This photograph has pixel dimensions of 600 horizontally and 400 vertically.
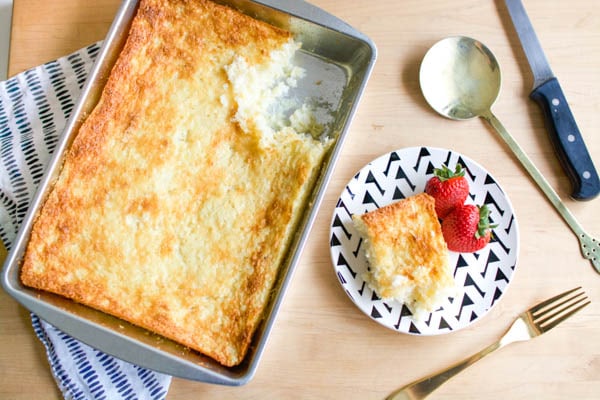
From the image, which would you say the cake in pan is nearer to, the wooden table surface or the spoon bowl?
the wooden table surface

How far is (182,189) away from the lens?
190 centimetres

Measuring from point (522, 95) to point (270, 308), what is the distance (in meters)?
1.38

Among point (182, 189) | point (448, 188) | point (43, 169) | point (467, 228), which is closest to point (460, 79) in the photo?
point (448, 188)

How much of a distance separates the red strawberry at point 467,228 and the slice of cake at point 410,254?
51 millimetres

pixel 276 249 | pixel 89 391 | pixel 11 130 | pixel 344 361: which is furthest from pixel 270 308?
pixel 11 130

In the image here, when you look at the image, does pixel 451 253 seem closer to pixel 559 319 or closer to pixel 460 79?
pixel 559 319

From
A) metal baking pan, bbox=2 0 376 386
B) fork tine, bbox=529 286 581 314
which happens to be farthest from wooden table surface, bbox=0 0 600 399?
metal baking pan, bbox=2 0 376 386

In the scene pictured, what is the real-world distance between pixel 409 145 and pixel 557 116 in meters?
0.61

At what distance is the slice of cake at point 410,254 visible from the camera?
1880 mm

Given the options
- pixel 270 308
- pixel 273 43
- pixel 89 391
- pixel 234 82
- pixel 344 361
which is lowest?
pixel 89 391

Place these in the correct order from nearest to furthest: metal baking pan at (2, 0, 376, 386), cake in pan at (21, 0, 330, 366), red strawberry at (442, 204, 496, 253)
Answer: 1. metal baking pan at (2, 0, 376, 386)
2. cake in pan at (21, 0, 330, 366)
3. red strawberry at (442, 204, 496, 253)

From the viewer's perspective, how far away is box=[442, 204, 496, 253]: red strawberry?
1.92 metres

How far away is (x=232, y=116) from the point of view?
193cm

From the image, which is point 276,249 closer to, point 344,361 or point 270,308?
point 270,308
